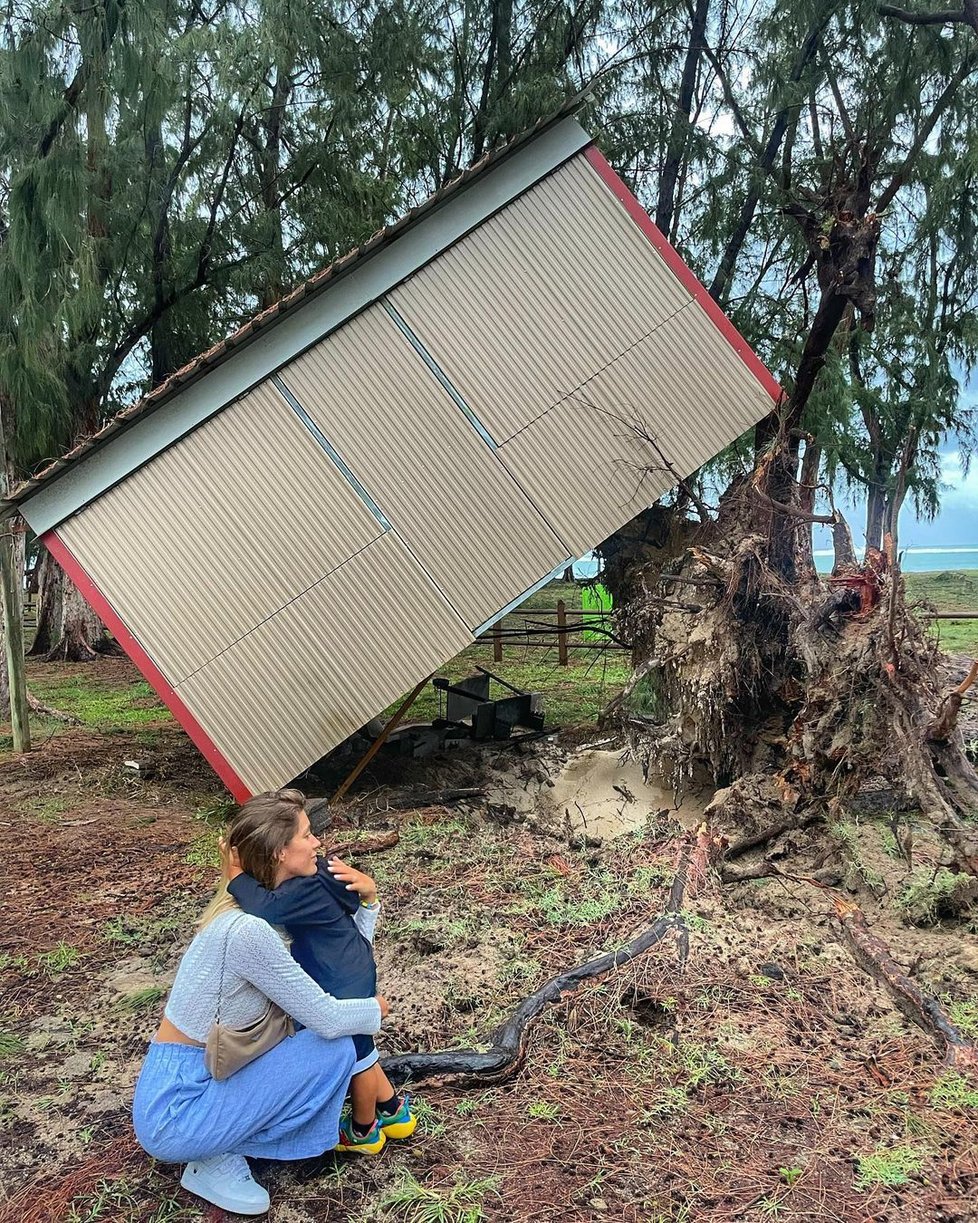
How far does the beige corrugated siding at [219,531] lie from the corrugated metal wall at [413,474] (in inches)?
0.7

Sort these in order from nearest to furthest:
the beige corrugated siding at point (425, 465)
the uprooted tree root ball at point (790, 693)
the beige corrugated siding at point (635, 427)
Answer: the uprooted tree root ball at point (790, 693) → the beige corrugated siding at point (425, 465) → the beige corrugated siding at point (635, 427)

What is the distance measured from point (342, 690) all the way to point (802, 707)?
3784mm

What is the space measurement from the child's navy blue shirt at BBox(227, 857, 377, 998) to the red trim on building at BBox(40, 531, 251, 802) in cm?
434

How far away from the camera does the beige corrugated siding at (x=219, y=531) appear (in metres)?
7.62

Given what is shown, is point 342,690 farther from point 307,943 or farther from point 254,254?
point 254,254

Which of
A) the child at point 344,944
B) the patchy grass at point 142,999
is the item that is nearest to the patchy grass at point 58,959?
the patchy grass at point 142,999

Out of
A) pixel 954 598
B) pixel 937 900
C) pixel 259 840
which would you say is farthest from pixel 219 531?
pixel 954 598

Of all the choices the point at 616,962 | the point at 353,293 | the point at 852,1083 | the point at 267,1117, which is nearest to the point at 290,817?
the point at 267,1117

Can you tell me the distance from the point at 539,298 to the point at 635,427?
1522mm

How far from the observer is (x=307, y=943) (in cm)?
312

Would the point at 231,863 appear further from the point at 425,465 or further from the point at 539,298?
the point at 539,298

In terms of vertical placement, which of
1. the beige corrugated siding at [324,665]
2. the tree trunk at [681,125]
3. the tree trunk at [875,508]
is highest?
the tree trunk at [681,125]

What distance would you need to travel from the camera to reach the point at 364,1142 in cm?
331

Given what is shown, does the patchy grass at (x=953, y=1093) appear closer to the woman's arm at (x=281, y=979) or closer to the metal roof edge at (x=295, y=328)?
the woman's arm at (x=281, y=979)
